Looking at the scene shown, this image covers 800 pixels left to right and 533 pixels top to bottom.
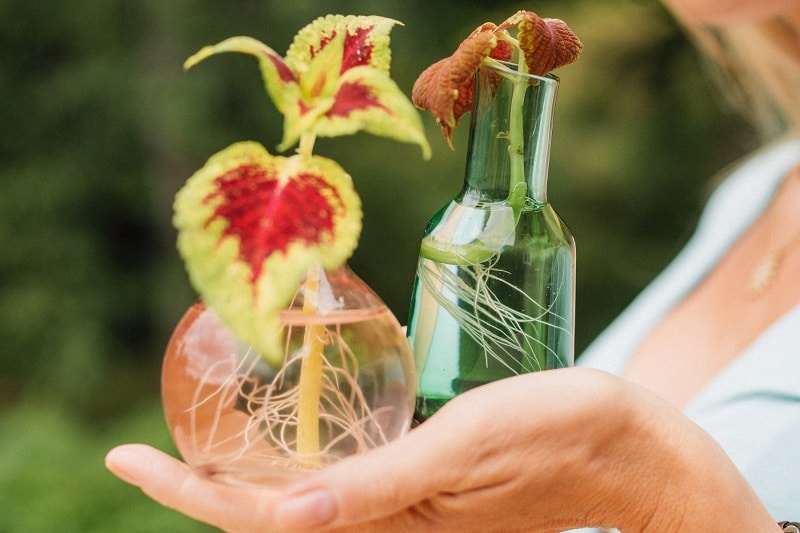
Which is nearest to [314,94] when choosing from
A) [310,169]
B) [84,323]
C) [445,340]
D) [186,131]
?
[310,169]

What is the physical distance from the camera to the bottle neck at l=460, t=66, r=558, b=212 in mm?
589

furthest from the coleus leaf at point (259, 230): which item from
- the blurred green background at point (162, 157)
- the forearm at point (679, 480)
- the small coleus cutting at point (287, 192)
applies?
the blurred green background at point (162, 157)

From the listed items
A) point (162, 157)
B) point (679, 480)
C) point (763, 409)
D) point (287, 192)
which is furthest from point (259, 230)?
point (162, 157)

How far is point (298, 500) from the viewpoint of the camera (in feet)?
1.57

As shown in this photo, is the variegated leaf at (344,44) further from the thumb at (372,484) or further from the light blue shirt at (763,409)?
the light blue shirt at (763,409)

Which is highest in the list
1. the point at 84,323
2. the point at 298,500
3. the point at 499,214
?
the point at 499,214

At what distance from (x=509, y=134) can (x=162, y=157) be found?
243 centimetres

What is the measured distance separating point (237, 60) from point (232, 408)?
2460 millimetres

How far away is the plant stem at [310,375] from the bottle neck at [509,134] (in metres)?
0.16

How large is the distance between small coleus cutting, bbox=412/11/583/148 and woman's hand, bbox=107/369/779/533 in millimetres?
180

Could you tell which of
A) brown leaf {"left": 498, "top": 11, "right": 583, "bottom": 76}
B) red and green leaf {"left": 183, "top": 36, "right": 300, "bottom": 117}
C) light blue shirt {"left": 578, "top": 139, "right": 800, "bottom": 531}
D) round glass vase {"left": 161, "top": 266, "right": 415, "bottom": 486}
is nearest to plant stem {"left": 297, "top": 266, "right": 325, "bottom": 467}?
round glass vase {"left": 161, "top": 266, "right": 415, "bottom": 486}

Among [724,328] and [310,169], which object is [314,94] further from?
[724,328]

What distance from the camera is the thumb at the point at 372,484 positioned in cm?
48

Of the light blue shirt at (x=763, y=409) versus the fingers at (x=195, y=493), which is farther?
the light blue shirt at (x=763, y=409)
